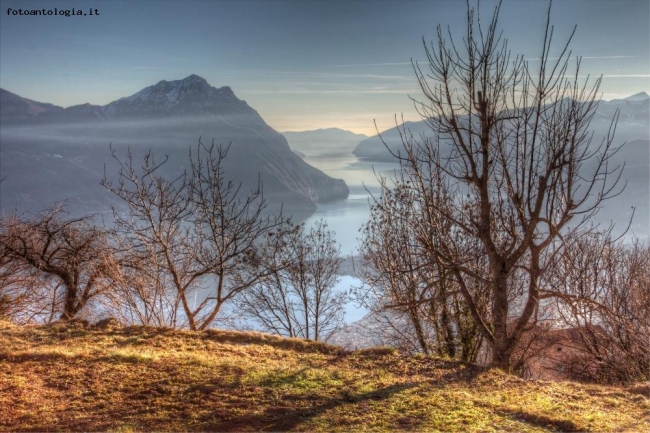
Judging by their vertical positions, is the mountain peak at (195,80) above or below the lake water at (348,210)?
above

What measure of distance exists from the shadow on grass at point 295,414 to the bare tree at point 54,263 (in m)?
8.51

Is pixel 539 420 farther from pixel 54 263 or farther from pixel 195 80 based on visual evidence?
pixel 195 80

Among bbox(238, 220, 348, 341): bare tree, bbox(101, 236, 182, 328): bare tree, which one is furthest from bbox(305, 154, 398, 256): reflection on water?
bbox(101, 236, 182, 328): bare tree

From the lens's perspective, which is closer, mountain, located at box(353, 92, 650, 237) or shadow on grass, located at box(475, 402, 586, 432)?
shadow on grass, located at box(475, 402, 586, 432)

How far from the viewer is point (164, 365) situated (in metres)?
6.69

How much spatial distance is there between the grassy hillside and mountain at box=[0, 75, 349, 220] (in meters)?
50.0

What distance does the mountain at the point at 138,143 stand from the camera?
68875 mm

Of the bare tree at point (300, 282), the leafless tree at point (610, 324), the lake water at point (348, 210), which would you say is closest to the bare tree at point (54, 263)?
the bare tree at point (300, 282)

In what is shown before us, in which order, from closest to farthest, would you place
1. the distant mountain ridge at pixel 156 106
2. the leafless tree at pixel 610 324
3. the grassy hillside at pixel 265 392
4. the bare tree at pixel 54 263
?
the grassy hillside at pixel 265 392 < the bare tree at pixel 54 263 < the leafless tree at pixel 610 324 < the distant mountain ridge at pixel 156 106

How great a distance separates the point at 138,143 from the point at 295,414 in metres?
105

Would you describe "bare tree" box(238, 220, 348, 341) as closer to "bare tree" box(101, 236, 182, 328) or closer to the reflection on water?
"bare tree" box(101, 236, 182, 328)

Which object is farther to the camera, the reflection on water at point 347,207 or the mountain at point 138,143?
the mountain at point 138,143

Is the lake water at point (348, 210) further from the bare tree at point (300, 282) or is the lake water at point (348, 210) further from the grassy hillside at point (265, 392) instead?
the grassy hillside at point (265, 392)

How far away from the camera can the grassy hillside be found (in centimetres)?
502
